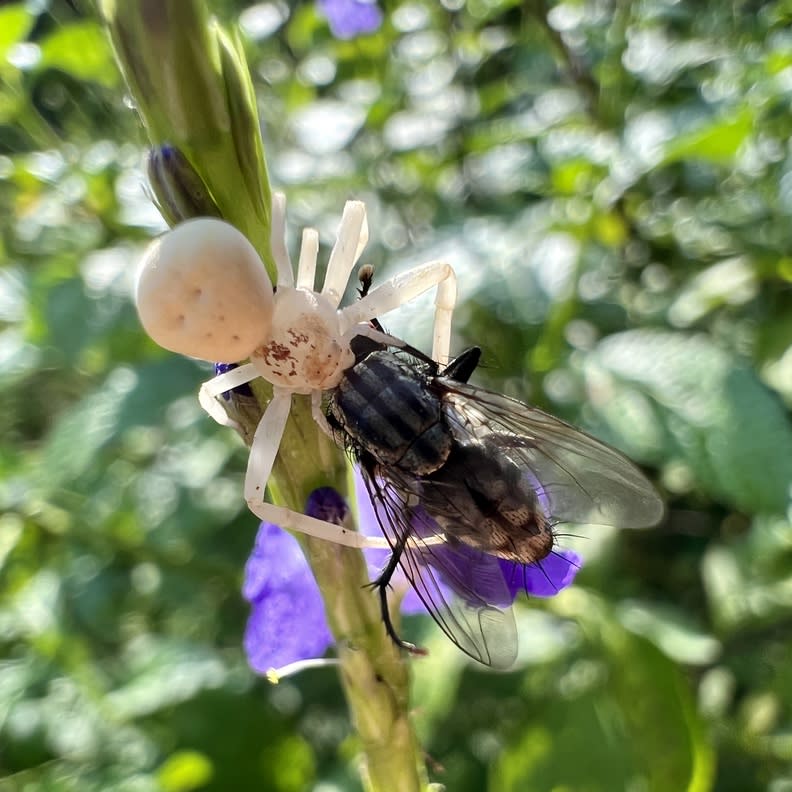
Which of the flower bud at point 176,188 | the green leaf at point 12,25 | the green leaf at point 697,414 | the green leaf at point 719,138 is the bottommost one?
the green leaf at point 697,414

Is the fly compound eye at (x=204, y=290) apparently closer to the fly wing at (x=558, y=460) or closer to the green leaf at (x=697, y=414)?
the fly wing at (x=558, y=460)

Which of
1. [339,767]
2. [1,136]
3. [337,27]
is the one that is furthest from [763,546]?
[1,136]

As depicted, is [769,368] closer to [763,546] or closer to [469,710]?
[763,546]

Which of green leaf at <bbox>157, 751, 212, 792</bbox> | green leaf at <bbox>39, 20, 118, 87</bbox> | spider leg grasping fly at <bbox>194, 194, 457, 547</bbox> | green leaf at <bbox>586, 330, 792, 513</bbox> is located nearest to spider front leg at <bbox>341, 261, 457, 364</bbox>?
spider leg grasping fly at <bbox>194, 194, 457, 547</bbox>

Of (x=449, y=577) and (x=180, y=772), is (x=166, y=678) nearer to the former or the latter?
(x=180, y=772)

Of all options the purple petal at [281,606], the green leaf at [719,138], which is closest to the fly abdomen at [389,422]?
the purple petal at [281,606]

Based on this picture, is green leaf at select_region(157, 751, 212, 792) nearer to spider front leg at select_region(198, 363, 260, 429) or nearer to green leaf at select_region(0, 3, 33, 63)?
spider front leg at select_region(198, 363, 260, 429)

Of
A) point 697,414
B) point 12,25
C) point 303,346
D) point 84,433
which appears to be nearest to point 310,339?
point 303,346
